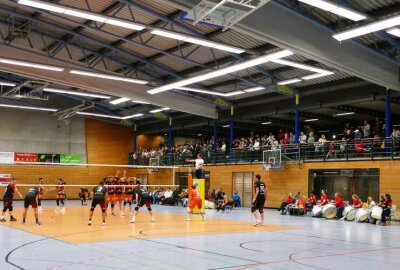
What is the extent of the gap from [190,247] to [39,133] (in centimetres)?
3527

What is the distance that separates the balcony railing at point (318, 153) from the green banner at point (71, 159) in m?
11.5

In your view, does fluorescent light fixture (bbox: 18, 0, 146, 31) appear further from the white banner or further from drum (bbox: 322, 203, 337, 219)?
the white banner

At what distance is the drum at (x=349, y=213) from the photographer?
22875 mm

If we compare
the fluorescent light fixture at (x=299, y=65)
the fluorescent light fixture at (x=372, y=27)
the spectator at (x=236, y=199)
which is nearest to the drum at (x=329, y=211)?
the fluorescent light fixture at (x=299, y=65)

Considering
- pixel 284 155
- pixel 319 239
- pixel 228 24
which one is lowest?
pixel 319 239

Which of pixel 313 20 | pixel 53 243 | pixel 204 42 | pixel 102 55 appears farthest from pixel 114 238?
pixel 102 55

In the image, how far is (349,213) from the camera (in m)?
23.0

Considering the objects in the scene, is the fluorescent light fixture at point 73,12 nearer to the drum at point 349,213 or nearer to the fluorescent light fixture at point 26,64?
the fluorescent light fixture at point 26,64

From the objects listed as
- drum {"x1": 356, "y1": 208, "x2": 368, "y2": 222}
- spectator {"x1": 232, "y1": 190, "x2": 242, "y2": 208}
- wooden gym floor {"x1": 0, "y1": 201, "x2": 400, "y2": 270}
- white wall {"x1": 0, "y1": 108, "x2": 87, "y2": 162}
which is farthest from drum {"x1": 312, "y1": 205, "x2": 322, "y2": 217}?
white wall {"x1": 0, "y1": 108, "x2": 87, "y2": 162}

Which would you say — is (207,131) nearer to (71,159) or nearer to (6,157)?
(71,159)

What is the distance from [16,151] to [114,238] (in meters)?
31.9

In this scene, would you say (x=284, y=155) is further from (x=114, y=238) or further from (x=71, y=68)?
(x=114, y=238)

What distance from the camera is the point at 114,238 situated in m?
13.5

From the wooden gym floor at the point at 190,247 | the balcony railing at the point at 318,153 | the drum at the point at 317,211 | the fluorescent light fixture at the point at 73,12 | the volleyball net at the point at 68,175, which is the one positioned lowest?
the drum at the point at 317,211
